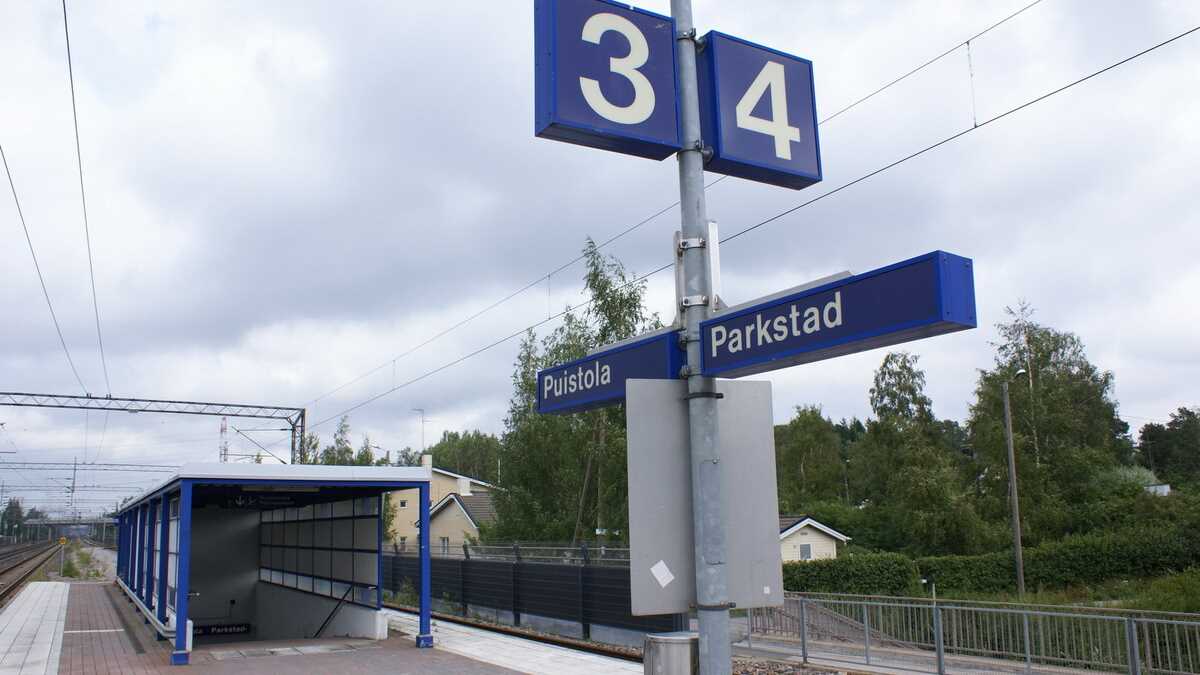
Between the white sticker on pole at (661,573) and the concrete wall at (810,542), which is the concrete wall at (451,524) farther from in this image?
the white sticker on pole at (661,573)

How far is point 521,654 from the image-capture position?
559 inches

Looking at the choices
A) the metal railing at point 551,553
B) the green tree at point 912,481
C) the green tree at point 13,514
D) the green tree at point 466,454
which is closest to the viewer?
the metal railing at point 551,553

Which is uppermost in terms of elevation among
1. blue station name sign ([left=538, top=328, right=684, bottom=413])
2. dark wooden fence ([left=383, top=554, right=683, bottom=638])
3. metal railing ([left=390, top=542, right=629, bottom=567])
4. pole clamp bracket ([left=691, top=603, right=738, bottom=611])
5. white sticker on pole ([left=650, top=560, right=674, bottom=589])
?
blue station name sign ([left=538, top=328, right=684, bottom=413])

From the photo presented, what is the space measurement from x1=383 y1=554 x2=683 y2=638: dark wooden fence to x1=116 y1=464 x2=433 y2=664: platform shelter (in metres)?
3.04

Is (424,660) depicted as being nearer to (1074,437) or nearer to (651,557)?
(651,557)

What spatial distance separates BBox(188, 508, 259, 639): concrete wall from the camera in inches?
1056

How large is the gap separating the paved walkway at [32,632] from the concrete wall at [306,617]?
16.5 ft

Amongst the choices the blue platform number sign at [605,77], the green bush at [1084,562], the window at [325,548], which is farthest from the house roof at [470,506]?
the blue platform number sign at [605,77]

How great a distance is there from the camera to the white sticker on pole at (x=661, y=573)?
3523 mm

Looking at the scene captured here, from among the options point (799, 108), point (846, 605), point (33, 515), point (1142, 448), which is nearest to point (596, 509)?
point (846, 605)

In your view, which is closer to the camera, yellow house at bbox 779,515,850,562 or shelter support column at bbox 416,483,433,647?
shelter support column at bbox 416,483,433,647

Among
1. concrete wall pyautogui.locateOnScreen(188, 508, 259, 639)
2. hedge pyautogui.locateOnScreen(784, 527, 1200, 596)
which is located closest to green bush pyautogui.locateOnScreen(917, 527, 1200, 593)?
hedge pyautogui.locateOnScreen(784, 527, 1200, 596)

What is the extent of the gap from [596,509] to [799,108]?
75.9ft

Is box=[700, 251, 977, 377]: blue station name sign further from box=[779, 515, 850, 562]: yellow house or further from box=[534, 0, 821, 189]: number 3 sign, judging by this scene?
box=[779, 515, 850, 562]: yellow house
